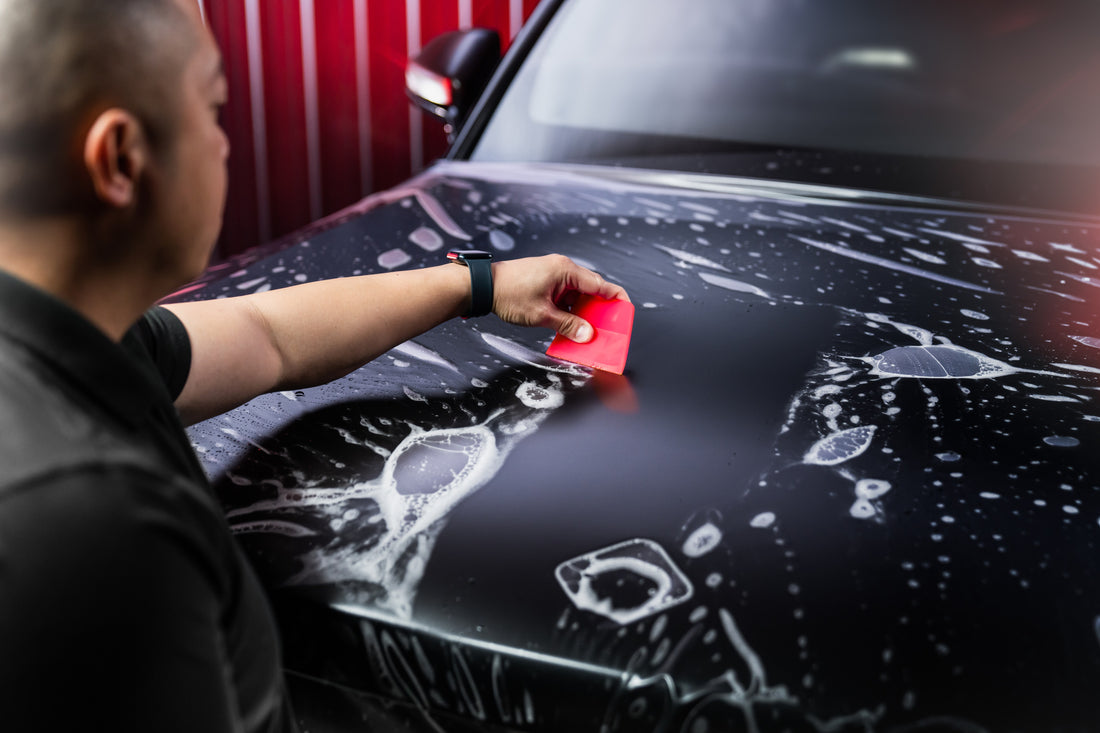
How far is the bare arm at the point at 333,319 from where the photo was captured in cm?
84

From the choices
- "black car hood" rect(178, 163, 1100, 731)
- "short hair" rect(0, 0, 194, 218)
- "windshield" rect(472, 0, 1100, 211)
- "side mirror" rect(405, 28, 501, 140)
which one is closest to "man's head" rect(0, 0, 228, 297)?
"short hair" rect(0, 0, 194, 218)

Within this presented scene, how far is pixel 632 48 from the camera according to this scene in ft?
4.89

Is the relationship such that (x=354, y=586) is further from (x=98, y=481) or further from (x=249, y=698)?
(x=98, y=481)

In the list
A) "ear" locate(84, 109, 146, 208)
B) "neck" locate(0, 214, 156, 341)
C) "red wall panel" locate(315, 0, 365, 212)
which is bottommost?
"red wall panel" locate(315, 0, 365, 212)

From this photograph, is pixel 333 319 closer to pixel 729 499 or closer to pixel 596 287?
pixel 596 287

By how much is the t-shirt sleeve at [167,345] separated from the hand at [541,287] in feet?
1.15

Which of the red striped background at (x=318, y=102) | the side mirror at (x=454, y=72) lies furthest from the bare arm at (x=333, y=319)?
the red striped background at (x=318, y=102)

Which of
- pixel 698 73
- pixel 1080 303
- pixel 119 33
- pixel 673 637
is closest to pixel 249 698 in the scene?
pixel 673 637

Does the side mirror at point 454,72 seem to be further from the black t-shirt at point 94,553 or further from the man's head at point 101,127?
the black t-shirt at point 94,553

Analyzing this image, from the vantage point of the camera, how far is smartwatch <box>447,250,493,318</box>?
100 centimetres

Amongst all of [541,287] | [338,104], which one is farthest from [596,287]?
[338,104]

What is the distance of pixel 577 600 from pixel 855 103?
1.08 metres

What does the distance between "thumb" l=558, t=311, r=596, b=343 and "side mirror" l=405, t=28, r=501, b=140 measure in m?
0.90

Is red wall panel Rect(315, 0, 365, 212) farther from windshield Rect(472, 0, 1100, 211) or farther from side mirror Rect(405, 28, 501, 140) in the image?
windshield Rect(472, 0, 1100, 211)
